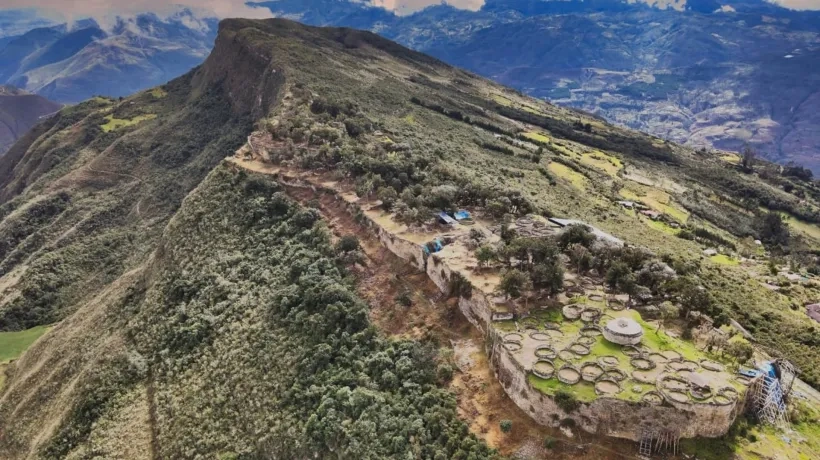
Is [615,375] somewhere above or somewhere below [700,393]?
below

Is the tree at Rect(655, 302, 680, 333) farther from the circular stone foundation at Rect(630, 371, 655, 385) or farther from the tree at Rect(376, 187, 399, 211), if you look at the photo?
the tree at Rect(376, 187, 399, 211)

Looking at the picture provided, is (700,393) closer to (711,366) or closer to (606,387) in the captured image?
(711,366)

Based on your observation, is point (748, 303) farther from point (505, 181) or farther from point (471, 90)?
point (471, 90)

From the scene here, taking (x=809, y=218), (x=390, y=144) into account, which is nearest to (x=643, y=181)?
(x=809, y=218)

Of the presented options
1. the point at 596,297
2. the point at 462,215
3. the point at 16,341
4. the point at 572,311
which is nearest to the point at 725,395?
the point at 572,311

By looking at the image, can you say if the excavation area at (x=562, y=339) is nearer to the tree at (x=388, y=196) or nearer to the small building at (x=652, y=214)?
the tree at (x=388, y=196)

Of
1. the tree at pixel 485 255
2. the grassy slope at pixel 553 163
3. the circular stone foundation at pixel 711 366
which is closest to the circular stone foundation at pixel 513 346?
the tree at pixel 485 255

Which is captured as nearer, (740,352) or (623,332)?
(740,352)
